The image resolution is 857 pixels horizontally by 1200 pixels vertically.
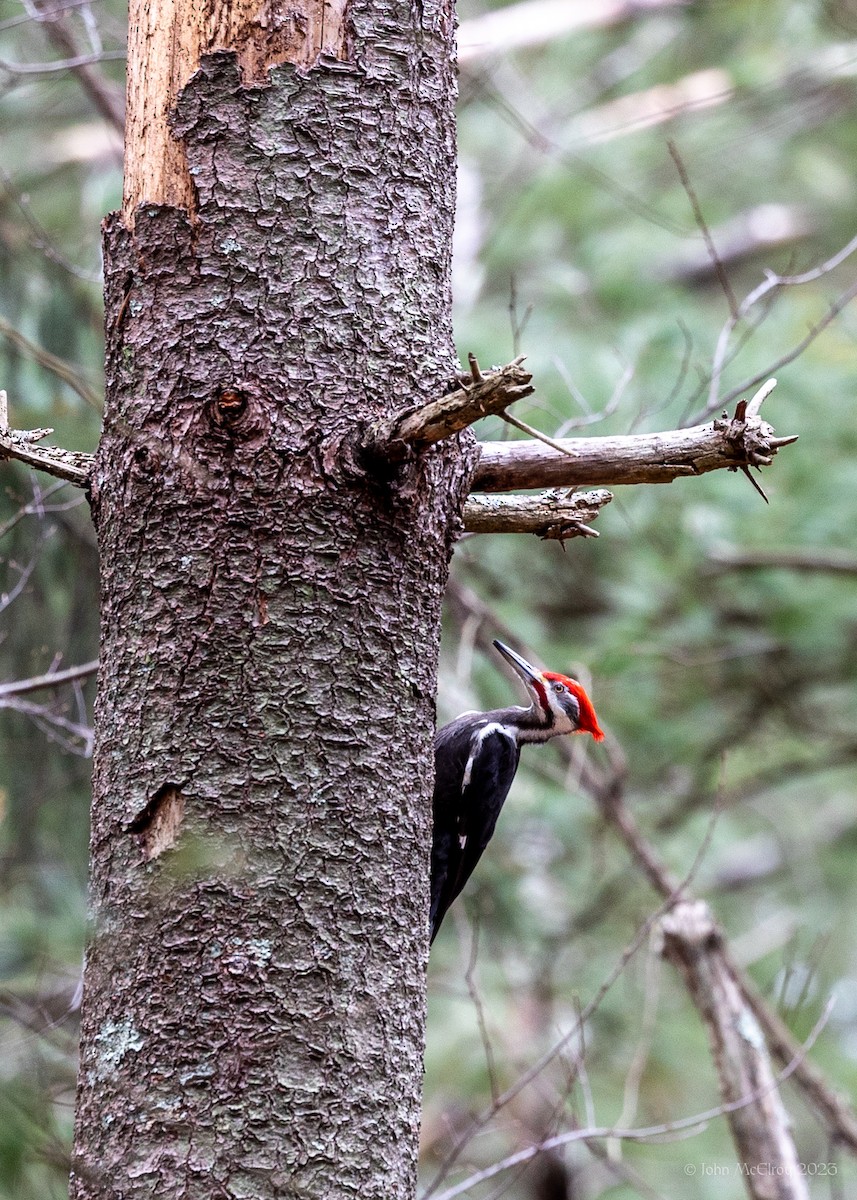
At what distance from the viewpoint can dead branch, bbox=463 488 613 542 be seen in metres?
2.46

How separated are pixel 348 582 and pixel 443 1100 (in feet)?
23.0

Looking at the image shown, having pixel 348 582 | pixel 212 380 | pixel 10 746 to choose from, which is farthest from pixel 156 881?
pixel 10 746

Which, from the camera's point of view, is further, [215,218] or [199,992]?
→ [215,218]

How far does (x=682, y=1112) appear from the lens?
767 cm

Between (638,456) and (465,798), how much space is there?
213 centimetres

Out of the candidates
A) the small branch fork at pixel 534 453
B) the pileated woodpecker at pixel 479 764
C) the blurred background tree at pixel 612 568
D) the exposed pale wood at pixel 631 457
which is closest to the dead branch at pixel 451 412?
the small branch fork at pixel 534 453

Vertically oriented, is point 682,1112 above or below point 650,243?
below

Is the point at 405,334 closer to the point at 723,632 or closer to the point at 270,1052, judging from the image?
the point at 270,1052

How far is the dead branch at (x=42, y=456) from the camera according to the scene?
2.28 m

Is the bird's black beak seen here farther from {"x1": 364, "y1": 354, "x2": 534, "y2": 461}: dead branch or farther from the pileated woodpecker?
{"x1": 364, "y1": 354, "x2": 534, "y2": 461}: dead branch

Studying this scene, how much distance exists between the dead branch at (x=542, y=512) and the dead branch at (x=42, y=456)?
749 millimetres

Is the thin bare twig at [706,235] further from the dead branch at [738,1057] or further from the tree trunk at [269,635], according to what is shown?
the dead branch at [738,1057]

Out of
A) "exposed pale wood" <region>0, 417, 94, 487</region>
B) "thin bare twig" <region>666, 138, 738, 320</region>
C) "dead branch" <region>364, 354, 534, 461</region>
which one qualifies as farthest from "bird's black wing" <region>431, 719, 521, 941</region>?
"dead branch" <region>364, 354, 534, 461</region>

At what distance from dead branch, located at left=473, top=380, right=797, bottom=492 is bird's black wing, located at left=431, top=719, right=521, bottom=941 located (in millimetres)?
1860
